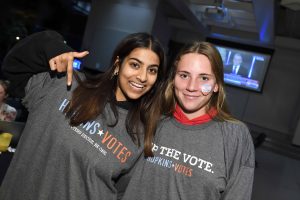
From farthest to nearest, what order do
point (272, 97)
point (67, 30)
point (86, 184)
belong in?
point (272, 97) → point (67, 30) → point (86, 184)

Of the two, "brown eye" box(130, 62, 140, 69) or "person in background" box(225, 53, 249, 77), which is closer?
"brown eye" box(130, 62, 140, 69)

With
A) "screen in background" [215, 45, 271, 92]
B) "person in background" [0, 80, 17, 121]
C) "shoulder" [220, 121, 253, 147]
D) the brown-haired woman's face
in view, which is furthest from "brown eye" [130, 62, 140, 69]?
"screen in background" [215, 45, 271, 92]

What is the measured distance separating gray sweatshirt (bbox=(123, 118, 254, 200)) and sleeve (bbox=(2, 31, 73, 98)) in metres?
0.65

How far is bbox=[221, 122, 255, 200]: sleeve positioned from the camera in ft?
4.39

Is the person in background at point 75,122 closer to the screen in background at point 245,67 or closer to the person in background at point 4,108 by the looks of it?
the person in background at point 4,108

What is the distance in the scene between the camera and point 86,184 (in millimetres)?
1319

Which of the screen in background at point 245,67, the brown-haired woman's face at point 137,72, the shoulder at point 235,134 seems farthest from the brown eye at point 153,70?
the screen in background at point 245,67

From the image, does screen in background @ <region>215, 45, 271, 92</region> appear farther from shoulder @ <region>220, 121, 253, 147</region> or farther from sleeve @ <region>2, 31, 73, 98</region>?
sleeve @ <region>2, 31, 73, 98</region>

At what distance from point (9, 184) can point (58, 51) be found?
0.65 m

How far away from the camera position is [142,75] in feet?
4.79

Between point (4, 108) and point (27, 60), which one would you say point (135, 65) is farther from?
point (4, 108)

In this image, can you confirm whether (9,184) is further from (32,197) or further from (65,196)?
(65,196)

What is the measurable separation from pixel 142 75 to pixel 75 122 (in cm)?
38

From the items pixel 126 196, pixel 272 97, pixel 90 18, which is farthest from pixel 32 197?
pixel 272 97
